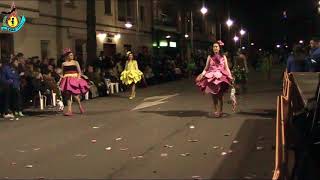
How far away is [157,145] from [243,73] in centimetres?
1188

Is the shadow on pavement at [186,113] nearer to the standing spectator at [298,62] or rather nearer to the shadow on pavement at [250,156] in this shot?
the standing spectator at [298,62]

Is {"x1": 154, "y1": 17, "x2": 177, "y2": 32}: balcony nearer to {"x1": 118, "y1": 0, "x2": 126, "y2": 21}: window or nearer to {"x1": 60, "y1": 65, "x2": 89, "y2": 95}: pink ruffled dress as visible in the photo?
{"x1": 118, "y1": 0, "x2": 126, "y2": 21}: window

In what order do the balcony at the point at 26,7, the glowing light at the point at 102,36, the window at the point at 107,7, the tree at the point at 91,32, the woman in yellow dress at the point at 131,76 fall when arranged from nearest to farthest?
the woman in yellow dress at the point at 131,76, the balcony at the point at 26,7, the tree at the point at 91,32, the glowing light at the point at 102,36, the window at the point at 107,7

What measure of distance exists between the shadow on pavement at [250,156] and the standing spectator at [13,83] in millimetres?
6996

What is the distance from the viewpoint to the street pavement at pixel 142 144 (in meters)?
8.45

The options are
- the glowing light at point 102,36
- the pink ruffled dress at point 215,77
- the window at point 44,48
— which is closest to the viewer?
the pink ruffled dress at point 215,77

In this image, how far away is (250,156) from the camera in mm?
9352

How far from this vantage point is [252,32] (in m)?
104

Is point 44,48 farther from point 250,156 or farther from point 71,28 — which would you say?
point 250,156

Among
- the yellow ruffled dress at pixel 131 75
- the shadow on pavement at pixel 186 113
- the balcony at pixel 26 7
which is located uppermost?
the balcony at pixel 26 7

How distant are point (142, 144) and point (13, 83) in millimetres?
7261

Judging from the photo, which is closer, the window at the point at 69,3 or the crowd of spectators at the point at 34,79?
the crowd of spectators at the point at 34,79

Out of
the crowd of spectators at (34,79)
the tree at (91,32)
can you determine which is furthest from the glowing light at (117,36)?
the tree at (91,32)

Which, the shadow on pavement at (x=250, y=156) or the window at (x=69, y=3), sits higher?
the window at (x=69, y=3)
